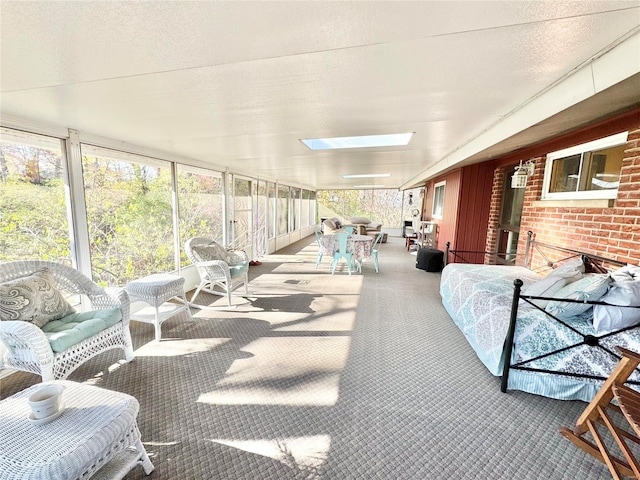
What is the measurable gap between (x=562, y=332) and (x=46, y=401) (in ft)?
10.0

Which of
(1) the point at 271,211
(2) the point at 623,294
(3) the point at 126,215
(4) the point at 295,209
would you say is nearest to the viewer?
(2) the point at 623,294

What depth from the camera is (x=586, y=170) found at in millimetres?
2736

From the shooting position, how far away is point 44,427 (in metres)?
1.20

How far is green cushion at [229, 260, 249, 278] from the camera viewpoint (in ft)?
12.6

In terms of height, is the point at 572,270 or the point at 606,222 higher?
the point at 606,222

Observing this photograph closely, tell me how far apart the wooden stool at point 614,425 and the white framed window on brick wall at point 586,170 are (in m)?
1.65

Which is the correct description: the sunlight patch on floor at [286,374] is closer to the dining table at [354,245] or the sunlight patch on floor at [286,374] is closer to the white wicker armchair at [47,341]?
the white wicker armchair at [47,341]

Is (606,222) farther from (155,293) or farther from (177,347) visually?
(155,293)

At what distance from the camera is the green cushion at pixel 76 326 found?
1876 mm

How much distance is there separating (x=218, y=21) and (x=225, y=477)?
213 cm

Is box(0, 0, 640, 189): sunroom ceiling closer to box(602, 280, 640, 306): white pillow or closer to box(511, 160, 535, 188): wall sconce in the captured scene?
box(511, 160, 535, 188): wall sconce

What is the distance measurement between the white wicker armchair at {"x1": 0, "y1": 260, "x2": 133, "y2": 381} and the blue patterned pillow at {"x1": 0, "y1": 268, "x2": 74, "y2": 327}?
0.12 m

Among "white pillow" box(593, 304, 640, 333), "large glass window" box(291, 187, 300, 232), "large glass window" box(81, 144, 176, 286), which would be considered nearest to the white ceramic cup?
"large glass window" box(81, 144, 176, 286)

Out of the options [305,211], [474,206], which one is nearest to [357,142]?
[474,206]
